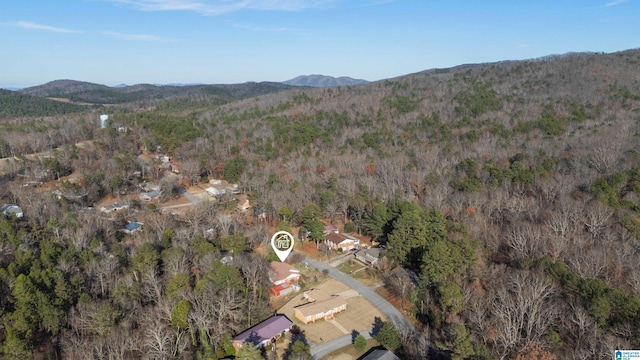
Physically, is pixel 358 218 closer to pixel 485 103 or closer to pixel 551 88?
pixel 485 103

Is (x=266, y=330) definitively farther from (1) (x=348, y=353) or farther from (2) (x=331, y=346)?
(1) (x=348, y=353)

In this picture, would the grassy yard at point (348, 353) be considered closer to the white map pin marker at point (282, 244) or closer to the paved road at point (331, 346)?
the paved road at point (331, 346)

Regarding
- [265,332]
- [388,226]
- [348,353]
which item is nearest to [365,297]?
[348,353]

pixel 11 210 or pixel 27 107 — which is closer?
pixel 11 210

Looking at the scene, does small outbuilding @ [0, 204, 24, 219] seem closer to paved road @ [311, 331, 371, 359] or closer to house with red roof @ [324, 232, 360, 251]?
house with red roof @ [324, 232, 360, 251]

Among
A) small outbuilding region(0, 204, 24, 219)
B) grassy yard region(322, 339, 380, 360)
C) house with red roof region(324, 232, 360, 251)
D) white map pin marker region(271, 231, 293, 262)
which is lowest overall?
grassy yard region(322, 339, 380, 360)

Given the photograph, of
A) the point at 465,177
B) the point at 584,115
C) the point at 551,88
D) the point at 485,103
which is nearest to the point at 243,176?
the point at 465,177

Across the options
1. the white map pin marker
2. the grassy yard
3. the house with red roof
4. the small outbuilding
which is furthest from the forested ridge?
the grassy yard
